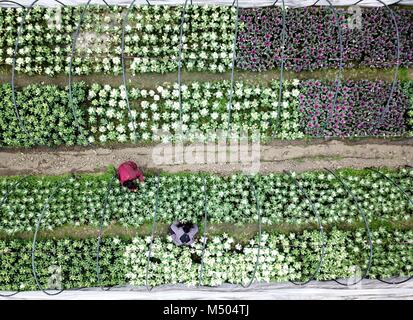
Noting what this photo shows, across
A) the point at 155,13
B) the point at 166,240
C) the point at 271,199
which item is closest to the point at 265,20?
the point at 155,13

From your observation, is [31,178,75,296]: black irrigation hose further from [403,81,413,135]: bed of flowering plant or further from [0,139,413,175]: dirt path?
[403,81,413,135]: bed of flowering plant

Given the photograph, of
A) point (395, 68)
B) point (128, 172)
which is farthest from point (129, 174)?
point (395, 68)

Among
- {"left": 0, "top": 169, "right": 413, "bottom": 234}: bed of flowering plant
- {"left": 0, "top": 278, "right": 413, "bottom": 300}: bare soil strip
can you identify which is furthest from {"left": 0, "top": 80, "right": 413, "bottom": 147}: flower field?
{"left": 0, "top": 278, "right": 413, "bottom": 300}: bare soil strip

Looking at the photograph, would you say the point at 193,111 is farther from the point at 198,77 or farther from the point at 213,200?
the point at 213,200

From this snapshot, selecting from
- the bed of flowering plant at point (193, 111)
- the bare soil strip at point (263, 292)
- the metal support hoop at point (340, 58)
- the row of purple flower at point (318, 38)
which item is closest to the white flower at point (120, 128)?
the bed of flowering plant at point (193, 111)
